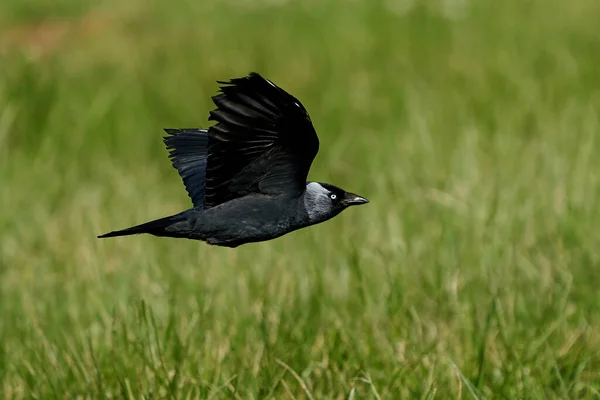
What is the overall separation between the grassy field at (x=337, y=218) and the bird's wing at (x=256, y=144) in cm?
85

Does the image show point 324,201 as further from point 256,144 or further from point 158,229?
point 158,229

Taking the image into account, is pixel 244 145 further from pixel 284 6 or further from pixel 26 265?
pixel 284 6

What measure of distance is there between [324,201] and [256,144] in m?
0.13

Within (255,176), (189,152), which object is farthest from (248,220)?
(189,152)

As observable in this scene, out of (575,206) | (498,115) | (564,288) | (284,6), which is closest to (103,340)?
(564,288)

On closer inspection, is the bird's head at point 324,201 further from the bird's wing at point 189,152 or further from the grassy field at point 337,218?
the grassy field at point 337,218

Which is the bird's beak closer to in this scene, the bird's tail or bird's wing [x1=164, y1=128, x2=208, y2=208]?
the bird's tail

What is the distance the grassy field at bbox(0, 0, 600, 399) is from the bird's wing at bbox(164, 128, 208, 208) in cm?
58

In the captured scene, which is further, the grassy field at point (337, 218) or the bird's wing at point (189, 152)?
the grassy field at point (337, 218)

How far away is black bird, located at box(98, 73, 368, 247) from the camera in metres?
1.43

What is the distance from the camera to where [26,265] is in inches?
147

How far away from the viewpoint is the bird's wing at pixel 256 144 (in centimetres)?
145

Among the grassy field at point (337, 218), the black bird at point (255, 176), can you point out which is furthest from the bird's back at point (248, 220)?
the grassy field at point (337, 218)

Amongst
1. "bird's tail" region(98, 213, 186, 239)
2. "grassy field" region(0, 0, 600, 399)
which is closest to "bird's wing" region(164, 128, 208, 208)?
"bird's tail" region(98, 213, 186, 239)
